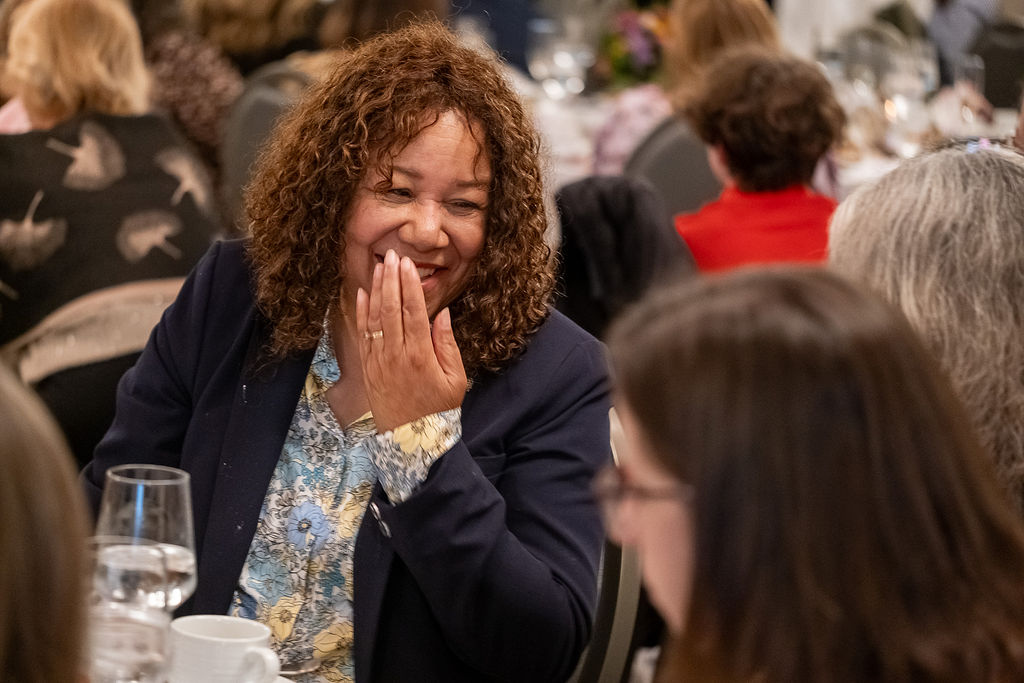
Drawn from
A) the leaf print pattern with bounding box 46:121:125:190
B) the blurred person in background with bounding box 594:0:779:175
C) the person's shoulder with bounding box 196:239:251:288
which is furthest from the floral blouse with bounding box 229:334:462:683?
the blurred person in background with bounding box 594:0:779:175

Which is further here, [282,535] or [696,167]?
[696,167]

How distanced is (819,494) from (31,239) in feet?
7.87

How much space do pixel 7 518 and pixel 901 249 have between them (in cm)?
111

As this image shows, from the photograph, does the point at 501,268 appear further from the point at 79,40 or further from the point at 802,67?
the point at 802,67

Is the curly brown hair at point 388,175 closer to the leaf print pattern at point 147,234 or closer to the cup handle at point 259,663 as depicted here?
the cup handle at point 259,663

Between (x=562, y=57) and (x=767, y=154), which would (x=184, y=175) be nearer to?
(x=767, y=154)

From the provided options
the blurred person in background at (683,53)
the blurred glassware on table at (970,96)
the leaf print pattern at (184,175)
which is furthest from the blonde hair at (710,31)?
the leaf print pattern at (184,175)

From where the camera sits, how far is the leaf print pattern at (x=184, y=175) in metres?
3.20

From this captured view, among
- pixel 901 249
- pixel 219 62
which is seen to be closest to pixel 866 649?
pixel 901 249

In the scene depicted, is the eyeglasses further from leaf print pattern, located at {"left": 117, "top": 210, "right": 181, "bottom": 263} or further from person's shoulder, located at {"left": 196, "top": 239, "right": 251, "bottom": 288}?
leaf print pattern, located at {"left": 117, "top": 210, "right": 181, "bottom": 263}

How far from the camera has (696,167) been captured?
4598 millimetres

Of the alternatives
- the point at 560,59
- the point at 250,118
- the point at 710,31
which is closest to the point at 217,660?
the point at 250,118

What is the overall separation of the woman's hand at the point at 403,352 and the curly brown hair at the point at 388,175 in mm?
157

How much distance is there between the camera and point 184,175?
10.6 ft
